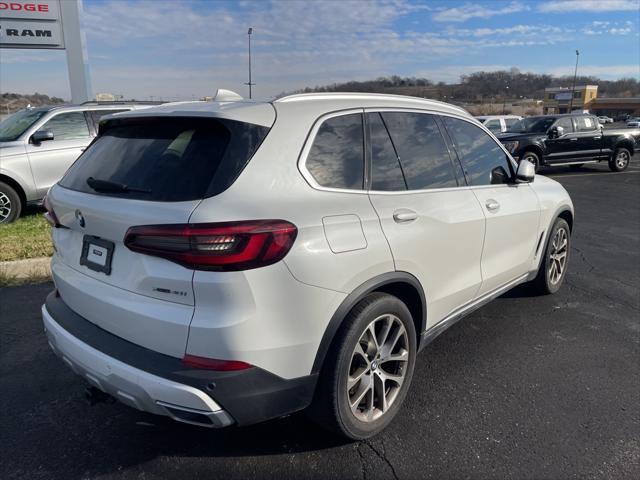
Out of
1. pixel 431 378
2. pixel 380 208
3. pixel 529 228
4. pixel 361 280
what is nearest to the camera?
pixel 361 280

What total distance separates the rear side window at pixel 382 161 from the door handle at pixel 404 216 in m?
0.15

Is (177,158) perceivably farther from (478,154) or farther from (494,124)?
(494,124)

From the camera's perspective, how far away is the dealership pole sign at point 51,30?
1343 centimetres

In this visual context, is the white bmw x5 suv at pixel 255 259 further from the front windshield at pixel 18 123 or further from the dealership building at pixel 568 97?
the dealership building at pixel 568 97

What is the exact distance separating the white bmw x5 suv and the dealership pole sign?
1244 centimetres

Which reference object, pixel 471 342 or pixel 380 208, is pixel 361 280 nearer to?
pixel 380 208

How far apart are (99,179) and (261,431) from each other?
165 centimetres

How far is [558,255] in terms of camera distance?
199 inches

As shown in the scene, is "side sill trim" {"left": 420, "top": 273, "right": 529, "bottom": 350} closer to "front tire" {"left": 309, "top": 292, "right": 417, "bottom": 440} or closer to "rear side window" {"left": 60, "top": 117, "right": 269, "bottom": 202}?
"front tire" {"left": 309, "top": 292, "right": 417, "bottom": 440}

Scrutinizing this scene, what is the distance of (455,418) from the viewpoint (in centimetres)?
304

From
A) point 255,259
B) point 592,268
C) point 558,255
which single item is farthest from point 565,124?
point 255,259

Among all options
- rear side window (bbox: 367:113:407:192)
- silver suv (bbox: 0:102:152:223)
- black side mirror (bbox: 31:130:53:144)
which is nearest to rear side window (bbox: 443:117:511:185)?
rear side window (bbox: 367:113:407:192)

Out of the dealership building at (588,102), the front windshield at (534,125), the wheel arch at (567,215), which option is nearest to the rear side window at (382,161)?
the wheel arch at (567,215)

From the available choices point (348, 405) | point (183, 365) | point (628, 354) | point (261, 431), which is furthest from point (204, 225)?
point (628, 354)
